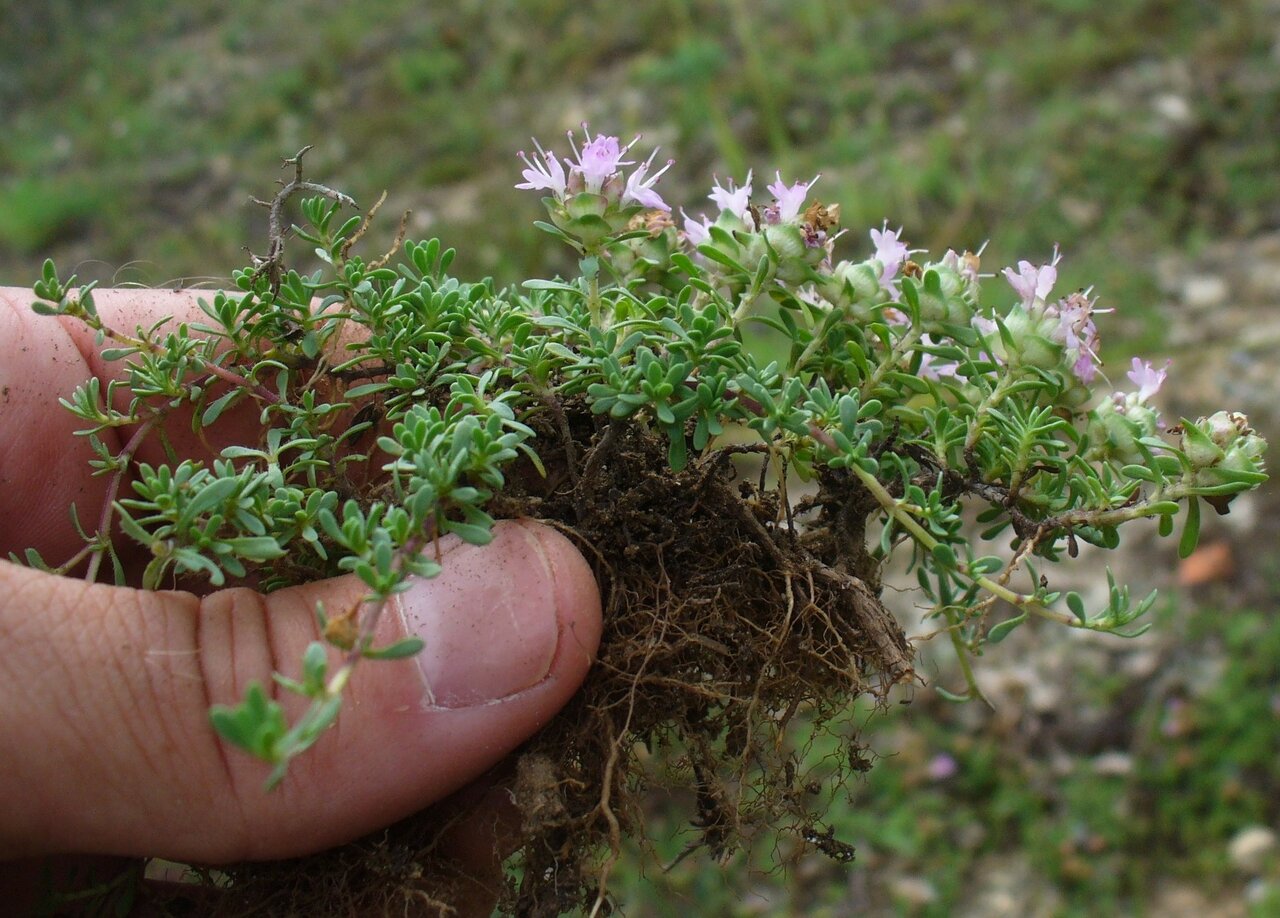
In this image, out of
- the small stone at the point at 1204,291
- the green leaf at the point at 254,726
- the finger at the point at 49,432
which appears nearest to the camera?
the green leaf at the point at 254,726

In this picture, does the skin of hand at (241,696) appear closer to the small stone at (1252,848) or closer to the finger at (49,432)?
the finger at (49,432)

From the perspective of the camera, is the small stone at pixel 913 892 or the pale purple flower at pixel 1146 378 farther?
the small stone at pixel 913 892

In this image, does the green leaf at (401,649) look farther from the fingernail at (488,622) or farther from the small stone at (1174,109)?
the small stone at (1174,109)

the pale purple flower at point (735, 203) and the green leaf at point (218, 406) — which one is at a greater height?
the pale purple flower at point (735, 203)

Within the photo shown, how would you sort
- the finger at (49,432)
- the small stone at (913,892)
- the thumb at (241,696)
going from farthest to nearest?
the small stone at (913,892)
the finger at (49,432)
the thumb at (241,696)

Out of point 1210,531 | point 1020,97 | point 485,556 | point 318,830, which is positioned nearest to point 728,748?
point 485,556

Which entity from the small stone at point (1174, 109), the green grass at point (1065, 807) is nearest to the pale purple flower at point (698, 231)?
the green grass at point (1065, 807)

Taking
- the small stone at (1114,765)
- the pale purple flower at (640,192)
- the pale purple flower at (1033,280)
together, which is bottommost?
the small stone at (1114,765)
